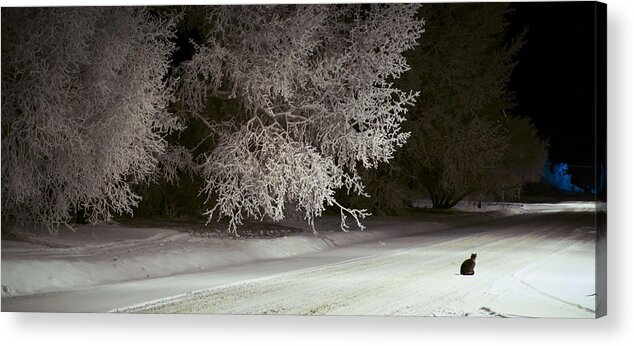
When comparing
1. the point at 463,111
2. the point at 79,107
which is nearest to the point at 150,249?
the point at 79,107

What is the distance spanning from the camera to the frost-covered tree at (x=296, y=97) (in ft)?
41.8

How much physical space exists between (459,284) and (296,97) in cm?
317

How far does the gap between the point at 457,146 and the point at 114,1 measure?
4.48 metres

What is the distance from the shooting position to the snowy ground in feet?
36.1

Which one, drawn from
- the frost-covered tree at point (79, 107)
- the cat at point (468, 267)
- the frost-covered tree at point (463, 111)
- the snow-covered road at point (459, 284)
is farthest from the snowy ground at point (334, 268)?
the frost-covered tree at point (79, 107)

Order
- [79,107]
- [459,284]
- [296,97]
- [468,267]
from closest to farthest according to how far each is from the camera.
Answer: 1. [459,284]
2. [468,267]
3. [79,107]
4. [296,97]

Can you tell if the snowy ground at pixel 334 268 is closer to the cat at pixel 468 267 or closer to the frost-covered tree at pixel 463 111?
the cat at pixel 468 267

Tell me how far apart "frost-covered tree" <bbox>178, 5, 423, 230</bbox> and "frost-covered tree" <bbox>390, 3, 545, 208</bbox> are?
291 millimetres

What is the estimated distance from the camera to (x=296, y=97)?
13125 millimetres

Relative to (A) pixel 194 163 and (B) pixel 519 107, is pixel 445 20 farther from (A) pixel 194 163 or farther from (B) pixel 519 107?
(A) pixel 194 163

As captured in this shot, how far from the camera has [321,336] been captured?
11.0 meters

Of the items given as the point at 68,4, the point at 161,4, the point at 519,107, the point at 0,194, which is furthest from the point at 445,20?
the point at 0,194

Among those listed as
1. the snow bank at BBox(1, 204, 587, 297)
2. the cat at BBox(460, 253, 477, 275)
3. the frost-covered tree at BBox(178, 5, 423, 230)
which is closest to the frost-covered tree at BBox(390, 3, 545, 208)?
the frost-covered tree at BBox(178, 5, 423, 230)

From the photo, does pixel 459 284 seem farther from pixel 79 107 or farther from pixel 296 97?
pixel 79 107
